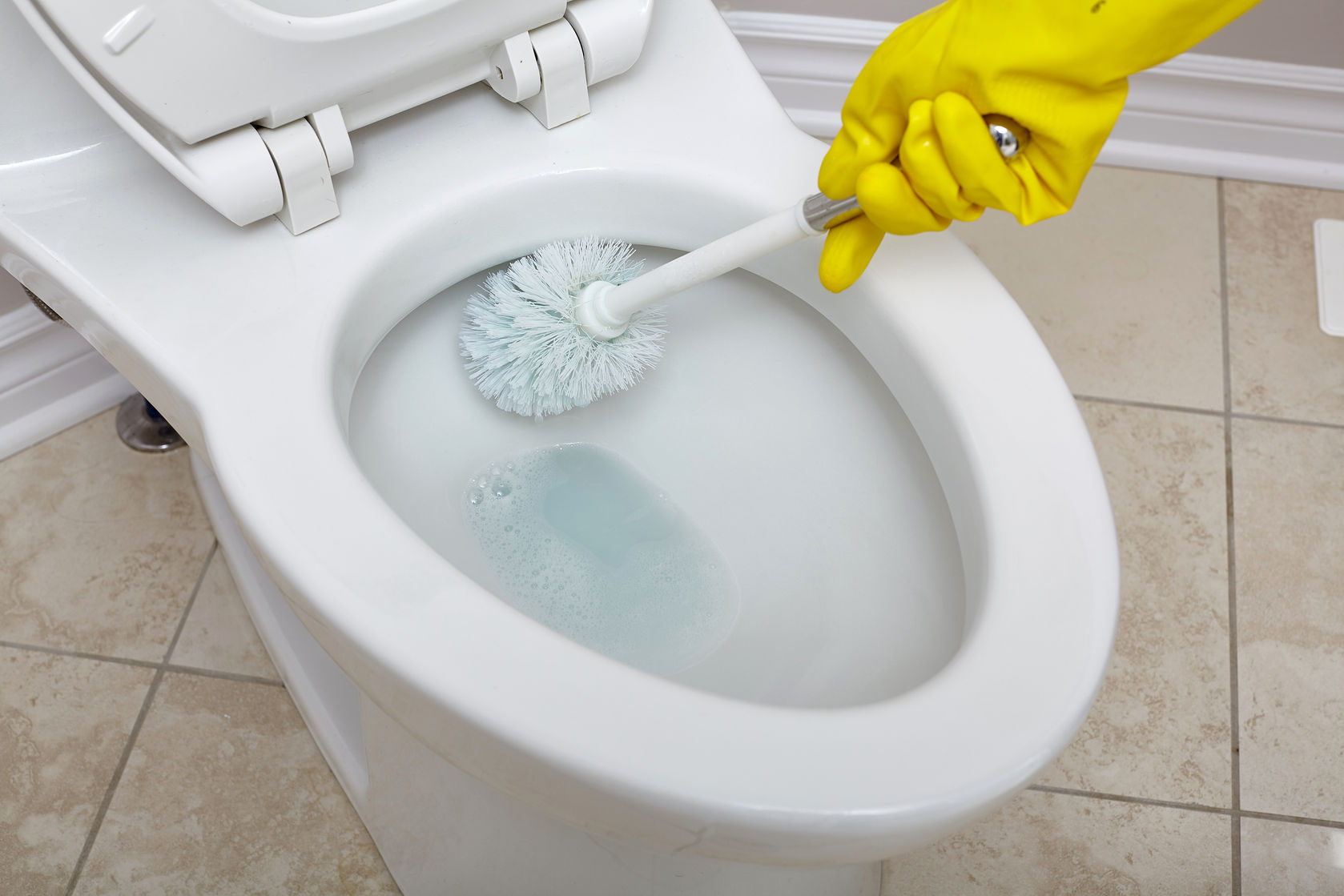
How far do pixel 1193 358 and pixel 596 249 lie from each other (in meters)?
0.69

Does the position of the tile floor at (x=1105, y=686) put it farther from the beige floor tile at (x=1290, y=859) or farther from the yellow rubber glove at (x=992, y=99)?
the yellow rubber glove at (x=992, y=99)

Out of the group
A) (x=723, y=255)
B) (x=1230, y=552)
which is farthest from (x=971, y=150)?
(x=1230, y=552)

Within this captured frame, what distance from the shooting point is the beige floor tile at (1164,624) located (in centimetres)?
84

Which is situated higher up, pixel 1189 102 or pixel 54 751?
pixel 54 751

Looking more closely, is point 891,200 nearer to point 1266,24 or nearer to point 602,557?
point 602,557

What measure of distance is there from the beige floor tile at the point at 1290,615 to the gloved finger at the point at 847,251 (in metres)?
0.57

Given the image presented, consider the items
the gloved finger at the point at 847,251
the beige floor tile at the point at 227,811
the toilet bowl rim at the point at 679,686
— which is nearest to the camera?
the toilet bowl rim at the point at 679,686

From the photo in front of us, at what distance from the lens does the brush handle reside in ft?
1.66

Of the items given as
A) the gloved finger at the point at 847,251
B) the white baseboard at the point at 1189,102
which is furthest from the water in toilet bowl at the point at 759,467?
the white baseboard at the point at 1189,102

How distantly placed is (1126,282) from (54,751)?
1039 mm

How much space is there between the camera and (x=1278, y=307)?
1.09 m

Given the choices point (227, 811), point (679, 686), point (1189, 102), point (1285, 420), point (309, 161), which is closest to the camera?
point (679, 686)

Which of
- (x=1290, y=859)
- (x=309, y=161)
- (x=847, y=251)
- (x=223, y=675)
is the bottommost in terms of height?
(x=1290, y=859)

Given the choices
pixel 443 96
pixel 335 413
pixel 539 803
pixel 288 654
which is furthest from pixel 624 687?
pixel 288 654
